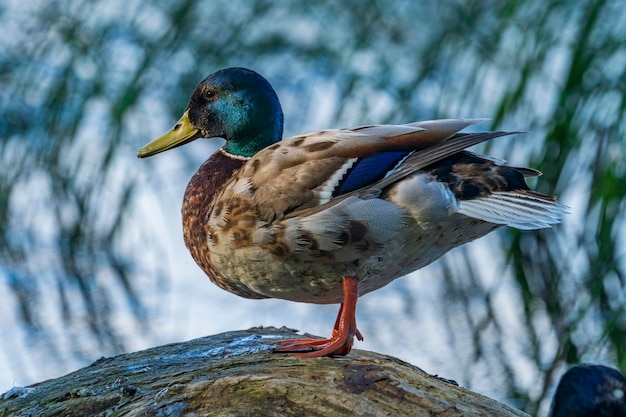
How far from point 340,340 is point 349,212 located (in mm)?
346

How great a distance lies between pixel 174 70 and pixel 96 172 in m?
0.81

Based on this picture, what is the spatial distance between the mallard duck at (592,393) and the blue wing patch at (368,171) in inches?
31.4

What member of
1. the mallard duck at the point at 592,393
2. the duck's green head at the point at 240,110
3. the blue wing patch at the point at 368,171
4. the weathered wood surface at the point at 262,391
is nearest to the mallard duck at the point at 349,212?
the blue wing patch at the point at 368,171

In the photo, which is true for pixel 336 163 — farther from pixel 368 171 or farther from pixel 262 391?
pixel 262 391

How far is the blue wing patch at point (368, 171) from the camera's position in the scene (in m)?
3.04

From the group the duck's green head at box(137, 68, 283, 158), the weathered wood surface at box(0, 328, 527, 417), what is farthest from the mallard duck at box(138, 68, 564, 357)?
the duck's green head at box(137, 68, 283, 158)

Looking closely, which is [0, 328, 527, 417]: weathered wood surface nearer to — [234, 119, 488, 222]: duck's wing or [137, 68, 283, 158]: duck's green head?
[234, 119, 488, 222]: duck's wing

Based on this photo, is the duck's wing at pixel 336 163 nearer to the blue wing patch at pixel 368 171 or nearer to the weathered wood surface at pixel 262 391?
the blue wing patch at pixel 368 171

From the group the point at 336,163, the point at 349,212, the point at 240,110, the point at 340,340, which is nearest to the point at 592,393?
the point at 340,340

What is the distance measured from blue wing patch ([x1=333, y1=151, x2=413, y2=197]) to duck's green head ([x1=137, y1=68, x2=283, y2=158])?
0.57 meters

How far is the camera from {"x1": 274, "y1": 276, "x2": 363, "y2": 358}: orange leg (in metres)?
2.96

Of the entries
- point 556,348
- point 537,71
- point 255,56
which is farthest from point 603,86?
point 255,56

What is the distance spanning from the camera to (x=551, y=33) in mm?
5949

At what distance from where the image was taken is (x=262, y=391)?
2.60 m
